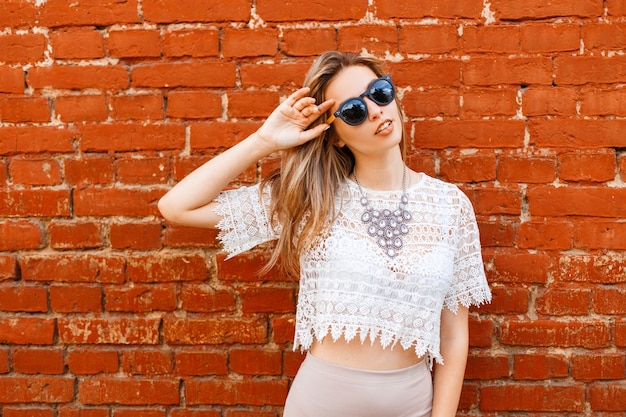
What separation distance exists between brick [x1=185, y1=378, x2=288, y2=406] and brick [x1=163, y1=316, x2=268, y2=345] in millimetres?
186

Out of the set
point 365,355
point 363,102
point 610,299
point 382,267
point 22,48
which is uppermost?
point 22,48

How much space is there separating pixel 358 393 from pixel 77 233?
145cm

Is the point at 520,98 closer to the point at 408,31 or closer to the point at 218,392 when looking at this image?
the point at 408,31

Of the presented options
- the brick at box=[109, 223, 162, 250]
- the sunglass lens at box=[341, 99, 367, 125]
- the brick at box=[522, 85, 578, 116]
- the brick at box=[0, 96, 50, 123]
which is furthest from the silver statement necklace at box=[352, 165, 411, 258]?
the brick at box=[0, 96, 50, 123]

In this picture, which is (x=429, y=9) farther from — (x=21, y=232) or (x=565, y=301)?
(x=21, y=232)

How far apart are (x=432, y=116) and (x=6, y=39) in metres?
1.88

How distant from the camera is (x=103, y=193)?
260 cm

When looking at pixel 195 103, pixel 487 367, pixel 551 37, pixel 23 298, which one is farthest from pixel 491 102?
pixel 23 298

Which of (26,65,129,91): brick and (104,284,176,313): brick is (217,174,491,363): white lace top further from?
(26,65,129,91): brick

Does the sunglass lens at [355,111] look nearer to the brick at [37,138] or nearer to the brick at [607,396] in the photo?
the brick at [37,138]

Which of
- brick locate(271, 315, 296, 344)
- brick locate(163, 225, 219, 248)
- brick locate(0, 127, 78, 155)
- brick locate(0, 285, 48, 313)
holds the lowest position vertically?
brick locate(271, 315, 296, 344)

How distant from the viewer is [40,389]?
270 centimetres

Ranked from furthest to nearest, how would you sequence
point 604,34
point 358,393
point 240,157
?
point 604,34 < point 240,157 < point 358,393

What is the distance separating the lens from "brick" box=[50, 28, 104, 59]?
254cm
